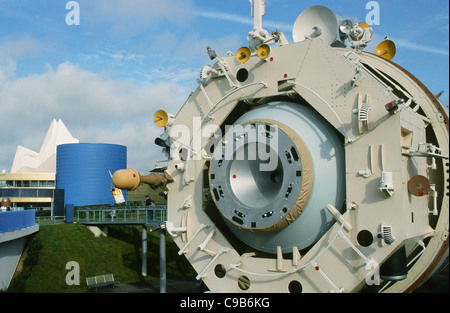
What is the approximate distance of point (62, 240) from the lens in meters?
23.6

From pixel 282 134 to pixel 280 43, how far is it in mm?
1877

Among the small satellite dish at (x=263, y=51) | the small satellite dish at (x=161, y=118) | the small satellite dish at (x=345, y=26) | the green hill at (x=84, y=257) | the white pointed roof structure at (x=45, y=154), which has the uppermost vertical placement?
the white pointed roof structure at (x=45, y=154)

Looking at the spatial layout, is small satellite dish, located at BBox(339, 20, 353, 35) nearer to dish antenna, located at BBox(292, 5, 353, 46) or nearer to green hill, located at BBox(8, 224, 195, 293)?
dish antenna, located at BBox(292, 5, 353, 46)

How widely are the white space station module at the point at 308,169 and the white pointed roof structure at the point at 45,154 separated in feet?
239

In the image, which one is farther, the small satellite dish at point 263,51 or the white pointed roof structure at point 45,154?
the white pointed roof structure at point 45,154

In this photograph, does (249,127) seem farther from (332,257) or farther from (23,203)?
(23,203)

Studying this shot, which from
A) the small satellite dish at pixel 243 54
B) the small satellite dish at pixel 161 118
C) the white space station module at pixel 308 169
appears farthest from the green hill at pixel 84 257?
the small satellite dish at pixel 243 54

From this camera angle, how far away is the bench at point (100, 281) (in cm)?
1999

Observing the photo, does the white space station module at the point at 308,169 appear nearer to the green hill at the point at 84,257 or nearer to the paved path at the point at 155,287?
the paved path at the point at 155,287

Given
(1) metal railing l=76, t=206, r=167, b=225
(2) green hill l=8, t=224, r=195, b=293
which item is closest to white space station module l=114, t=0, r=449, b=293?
(1) metal railing l=76, t=206, r=167, b=225

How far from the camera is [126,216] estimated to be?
2447 cm

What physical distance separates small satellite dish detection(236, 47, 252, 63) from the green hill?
16364 mm

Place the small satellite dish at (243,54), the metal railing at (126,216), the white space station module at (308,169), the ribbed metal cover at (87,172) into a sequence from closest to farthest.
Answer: the white space station module at (308,169), the small satellite dish at (243,54), the metal railing at (126,216), the ribbed metal cover at (87,172)

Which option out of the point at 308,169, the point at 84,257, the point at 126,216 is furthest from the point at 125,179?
the point at 126,216
